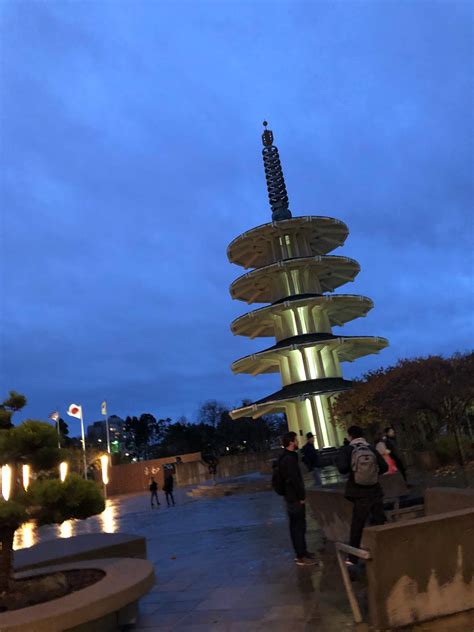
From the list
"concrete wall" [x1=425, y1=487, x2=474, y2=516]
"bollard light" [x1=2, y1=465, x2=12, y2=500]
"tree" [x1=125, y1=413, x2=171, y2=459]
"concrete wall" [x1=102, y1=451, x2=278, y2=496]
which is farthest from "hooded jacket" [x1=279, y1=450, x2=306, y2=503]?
"tree" [x1=125, y1=413, x2=171, y2=459]

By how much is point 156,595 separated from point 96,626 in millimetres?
2122

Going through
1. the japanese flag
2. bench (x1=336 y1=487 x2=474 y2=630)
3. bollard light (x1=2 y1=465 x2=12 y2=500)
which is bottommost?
bench (x1=336 y1=487 x2=474 y2=630)

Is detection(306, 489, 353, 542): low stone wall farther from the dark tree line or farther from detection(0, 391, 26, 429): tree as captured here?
the dark tree line

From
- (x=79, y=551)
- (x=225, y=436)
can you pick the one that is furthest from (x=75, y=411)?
(x=225, y=436)

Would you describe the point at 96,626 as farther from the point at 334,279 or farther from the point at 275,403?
the point at 334,279

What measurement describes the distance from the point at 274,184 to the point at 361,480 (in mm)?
36194

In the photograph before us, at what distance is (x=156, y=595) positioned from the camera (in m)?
7.17

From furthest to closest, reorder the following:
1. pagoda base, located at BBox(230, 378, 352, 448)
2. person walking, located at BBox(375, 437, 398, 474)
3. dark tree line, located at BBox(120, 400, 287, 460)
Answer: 1. dark tree line, located at BBox(120, 400, 287, 460)
2. pagoda base, located at BBox(230, 378, 352, 448)
3. person walking, located at BBox(375, 437, 398, 474)

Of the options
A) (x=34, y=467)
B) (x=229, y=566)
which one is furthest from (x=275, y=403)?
(x=34, y=467)

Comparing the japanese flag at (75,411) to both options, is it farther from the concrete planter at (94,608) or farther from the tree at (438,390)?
the concrete planter at (94,608)

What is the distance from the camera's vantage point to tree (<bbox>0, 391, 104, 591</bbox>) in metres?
5.27

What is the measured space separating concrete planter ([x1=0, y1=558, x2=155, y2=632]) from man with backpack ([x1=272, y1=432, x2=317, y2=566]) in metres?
2.57

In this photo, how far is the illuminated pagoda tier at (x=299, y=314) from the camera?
32156mm

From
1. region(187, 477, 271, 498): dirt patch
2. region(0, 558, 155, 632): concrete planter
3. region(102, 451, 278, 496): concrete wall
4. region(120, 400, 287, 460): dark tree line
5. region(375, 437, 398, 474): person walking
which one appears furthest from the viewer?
region(120, 400, 287, 460): dark tree line
